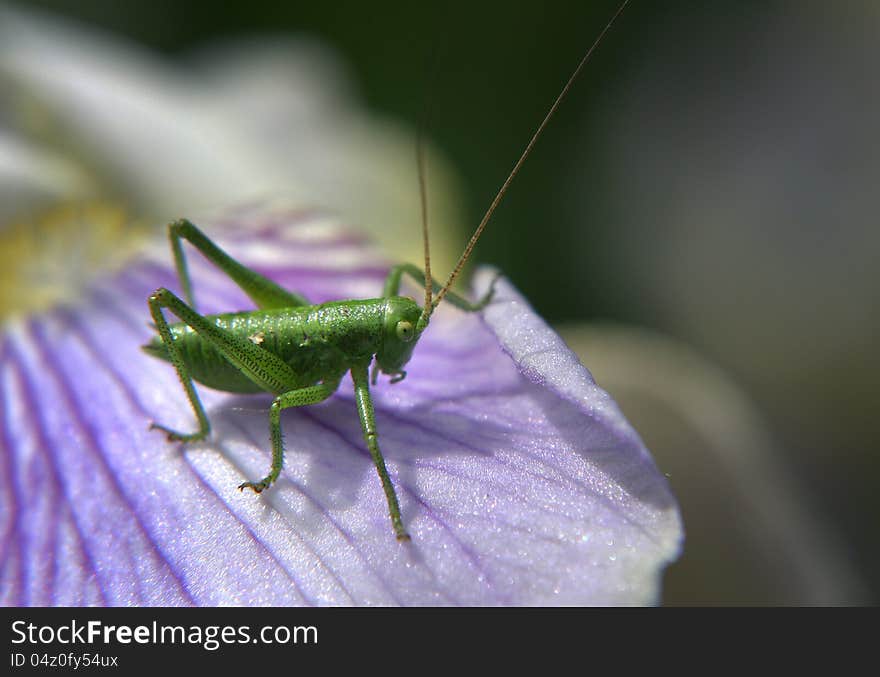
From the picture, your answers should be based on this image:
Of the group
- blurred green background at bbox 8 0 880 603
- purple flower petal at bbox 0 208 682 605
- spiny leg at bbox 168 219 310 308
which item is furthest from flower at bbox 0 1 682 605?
blurred green background at bbox 8 0 880 603

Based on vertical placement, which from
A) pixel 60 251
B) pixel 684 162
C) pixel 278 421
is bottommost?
pixel 60 251

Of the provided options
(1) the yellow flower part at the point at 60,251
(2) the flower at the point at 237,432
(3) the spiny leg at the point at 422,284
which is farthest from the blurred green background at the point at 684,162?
(3) the spiny leg at the point at 422,284

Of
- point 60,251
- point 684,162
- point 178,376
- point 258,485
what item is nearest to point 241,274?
point 178,376

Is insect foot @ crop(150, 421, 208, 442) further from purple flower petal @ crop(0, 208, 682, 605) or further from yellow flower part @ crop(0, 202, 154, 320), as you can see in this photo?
yellow flower part @ crop(0, 202, 154, 320)

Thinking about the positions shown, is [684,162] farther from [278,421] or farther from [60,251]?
[278,421]

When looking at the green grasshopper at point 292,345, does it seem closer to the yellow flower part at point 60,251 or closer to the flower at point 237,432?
the flower at point 237,432

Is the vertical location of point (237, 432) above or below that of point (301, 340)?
below

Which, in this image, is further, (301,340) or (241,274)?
(241,274)
